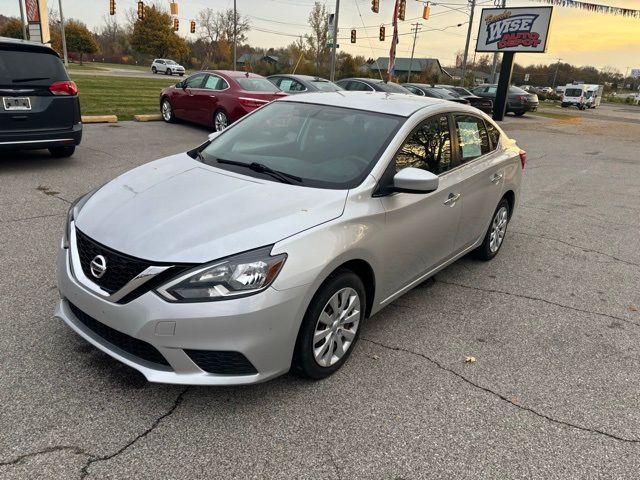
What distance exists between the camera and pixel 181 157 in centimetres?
392

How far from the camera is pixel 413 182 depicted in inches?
125

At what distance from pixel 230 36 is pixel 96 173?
7364cm

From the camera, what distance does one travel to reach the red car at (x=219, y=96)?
38.5ft

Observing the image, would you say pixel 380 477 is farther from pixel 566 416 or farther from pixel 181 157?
pixel 181 157

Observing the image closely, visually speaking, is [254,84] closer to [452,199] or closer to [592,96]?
[452,199]

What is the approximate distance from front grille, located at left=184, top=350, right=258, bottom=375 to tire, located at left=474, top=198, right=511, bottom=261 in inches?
126

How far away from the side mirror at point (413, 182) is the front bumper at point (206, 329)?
1.03 meters

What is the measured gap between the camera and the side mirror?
10.4 ft

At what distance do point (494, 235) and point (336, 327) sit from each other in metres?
2.82

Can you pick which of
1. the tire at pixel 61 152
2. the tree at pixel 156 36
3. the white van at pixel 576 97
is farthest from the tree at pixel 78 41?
the tire at pixel 61 152

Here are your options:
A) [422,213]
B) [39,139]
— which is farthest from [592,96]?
[422,213]

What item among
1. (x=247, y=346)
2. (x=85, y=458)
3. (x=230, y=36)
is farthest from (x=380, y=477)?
(x=230, y=36)

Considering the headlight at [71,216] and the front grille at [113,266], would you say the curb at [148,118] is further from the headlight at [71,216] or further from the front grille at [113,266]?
the front grille at [113,266]

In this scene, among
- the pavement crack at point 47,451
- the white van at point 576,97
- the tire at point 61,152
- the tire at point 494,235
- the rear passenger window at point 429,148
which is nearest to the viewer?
the pavement crack at point 47,451
